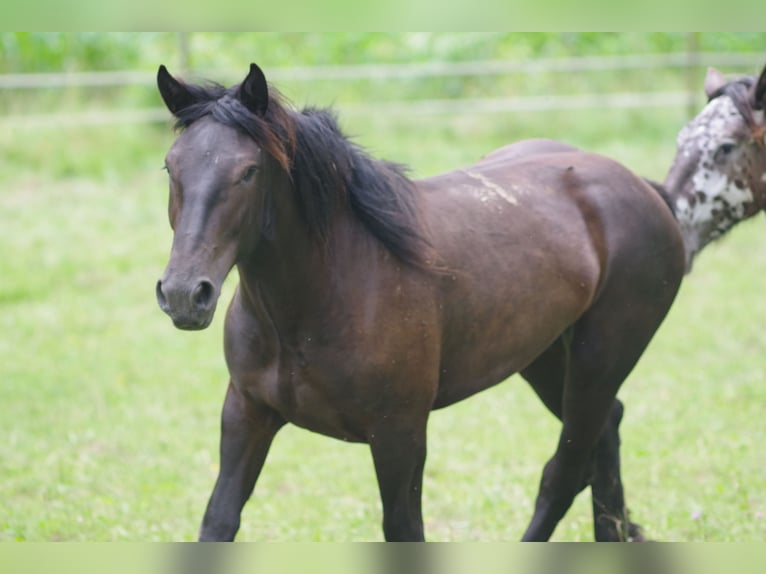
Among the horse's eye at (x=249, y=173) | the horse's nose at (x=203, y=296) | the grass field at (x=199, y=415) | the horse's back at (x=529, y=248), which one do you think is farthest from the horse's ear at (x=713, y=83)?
the horse's nose at (x=203, y=296)

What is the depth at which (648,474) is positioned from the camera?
610cm

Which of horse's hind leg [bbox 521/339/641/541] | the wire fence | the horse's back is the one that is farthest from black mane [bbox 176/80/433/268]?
the wire fence

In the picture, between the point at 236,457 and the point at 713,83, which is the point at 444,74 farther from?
the point at 236,457

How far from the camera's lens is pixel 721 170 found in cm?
501

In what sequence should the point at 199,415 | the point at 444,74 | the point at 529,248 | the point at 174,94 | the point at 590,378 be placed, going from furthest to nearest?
the point at 444,74 < the point at 199,415 < the point at 590,378 < the point at 529,248 < the point at 174,94

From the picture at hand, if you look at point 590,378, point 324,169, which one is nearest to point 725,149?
point 590,378

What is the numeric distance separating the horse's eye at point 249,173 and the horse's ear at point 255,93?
0.17 meters

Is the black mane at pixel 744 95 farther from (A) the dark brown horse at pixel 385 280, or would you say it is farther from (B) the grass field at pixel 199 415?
(B) the grass field at pixel 199 415

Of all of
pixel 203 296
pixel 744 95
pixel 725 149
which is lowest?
pixel 725 149

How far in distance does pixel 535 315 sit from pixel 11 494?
3362mm

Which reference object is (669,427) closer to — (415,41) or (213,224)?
(213,224)

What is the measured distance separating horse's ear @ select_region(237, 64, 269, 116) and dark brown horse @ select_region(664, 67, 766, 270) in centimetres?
248

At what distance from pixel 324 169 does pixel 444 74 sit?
1126 centimetres

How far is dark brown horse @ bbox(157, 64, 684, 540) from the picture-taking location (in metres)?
2.97
